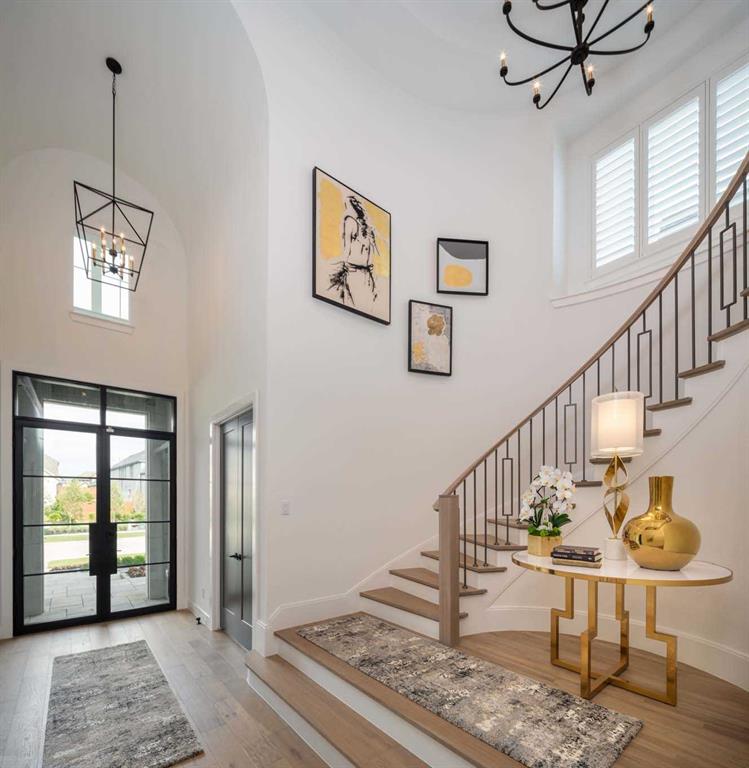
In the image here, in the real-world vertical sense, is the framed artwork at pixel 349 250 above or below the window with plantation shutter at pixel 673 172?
below

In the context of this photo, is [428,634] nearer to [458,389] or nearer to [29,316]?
[458,389]

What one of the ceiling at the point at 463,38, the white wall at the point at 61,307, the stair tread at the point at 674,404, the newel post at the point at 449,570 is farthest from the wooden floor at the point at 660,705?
the ceiling at the point at 463,38

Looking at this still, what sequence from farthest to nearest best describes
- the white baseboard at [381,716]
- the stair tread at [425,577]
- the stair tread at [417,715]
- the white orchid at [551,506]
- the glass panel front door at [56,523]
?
the glass panel front door at [56,523] → the stair tread at [425,577] → the white orchid at [551,506] → the white baseboard at [381,716] → the stair tread at [417,715]

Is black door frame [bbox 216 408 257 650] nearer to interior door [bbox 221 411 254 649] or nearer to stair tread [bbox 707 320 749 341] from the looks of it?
interior door [bbox 221 411 254 649]

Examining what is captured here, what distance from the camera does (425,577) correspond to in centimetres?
434

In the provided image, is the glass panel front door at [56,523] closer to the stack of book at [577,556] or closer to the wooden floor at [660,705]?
the wooden floor at [660,705]

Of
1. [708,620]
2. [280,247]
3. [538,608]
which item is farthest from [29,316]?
[708,620]

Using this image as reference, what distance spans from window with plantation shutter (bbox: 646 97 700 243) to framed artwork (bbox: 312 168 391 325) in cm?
278

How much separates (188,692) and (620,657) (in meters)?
3.12

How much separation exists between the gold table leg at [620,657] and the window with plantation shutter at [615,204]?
371cm

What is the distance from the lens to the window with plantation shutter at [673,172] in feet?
15.3

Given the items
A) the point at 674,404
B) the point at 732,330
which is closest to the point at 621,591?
the point at 674,404

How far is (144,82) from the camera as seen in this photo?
491cm

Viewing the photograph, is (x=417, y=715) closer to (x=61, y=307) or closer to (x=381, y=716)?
(x=381, y=716)
